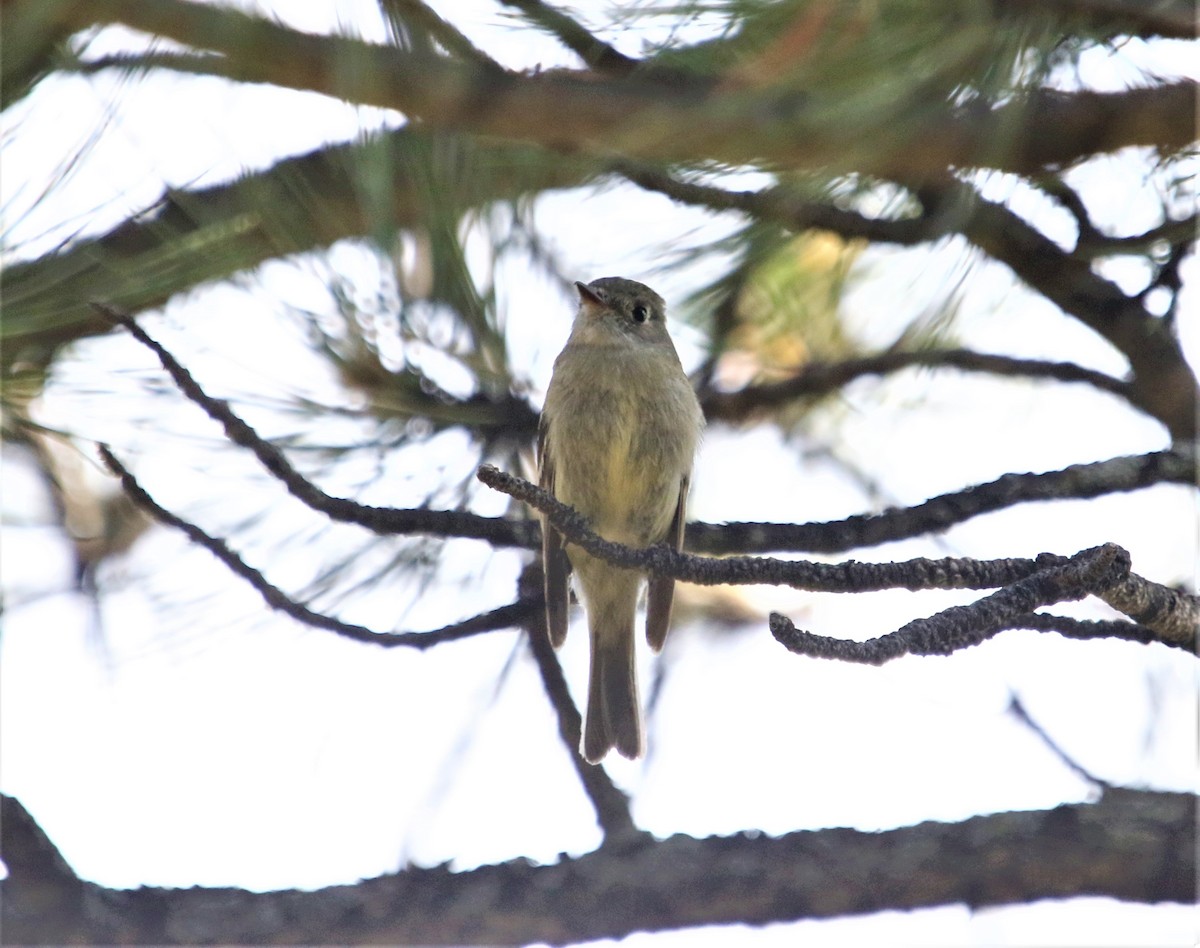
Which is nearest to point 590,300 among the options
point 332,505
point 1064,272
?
point 1064,272

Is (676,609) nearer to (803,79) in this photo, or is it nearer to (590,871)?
(590,871)

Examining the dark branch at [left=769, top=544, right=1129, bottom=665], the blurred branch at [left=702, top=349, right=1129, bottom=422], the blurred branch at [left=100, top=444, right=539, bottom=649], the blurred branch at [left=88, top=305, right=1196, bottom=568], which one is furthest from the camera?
the blurred branch at [left=702, top=349, right=1129, bottom=422]

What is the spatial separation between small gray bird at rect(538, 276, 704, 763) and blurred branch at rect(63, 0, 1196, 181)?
4.27 ft

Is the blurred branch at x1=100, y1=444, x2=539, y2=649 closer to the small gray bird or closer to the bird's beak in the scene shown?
the small gray bird

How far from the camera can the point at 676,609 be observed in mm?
3977

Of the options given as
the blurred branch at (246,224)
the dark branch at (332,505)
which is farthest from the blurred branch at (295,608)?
the blurred branch at (246,224)

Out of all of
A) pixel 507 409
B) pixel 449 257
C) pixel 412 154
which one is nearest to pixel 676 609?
pixel 507 409

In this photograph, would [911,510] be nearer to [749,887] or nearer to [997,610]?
[997,610]

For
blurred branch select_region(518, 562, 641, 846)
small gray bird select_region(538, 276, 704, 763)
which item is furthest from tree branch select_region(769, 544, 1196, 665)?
small gray bird select_region(538, 276, 704, 763)

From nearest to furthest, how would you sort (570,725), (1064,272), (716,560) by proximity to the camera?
(716,560)
(570,725)
(1064,272)

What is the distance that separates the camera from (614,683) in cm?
416

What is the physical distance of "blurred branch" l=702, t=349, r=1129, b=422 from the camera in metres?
3.09

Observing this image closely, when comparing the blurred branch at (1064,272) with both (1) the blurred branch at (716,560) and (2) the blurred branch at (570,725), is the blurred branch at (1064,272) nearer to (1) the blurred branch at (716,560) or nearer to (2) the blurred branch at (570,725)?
(1) the blurred branch at (716,560)

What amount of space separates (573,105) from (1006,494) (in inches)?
46.0
